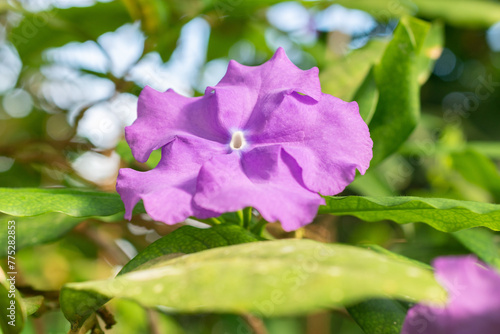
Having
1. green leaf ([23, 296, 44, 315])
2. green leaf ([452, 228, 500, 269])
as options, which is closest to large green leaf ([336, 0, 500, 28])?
green leaf ([452, 228, 500, 269])

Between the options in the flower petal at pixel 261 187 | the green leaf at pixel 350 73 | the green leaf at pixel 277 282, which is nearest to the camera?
the green leaf at pixel 277 282

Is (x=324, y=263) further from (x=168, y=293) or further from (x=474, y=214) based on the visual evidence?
(x=474, y=214)

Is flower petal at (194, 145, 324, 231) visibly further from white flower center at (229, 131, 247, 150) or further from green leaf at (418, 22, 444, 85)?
green leaf at (418, 22, 444, 85)

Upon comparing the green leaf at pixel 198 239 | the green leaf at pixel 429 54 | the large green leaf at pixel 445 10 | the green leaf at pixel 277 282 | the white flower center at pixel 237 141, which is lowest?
the large green leaf at pixel 445 10

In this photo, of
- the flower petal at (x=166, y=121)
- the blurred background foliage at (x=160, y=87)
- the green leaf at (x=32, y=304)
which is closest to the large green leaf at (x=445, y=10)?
the blurred background foliage at (x=160, y=87)

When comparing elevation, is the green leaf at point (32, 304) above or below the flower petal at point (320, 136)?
below

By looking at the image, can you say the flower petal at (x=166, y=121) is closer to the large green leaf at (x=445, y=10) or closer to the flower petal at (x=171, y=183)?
the flower petal at (x=171, y=183)
